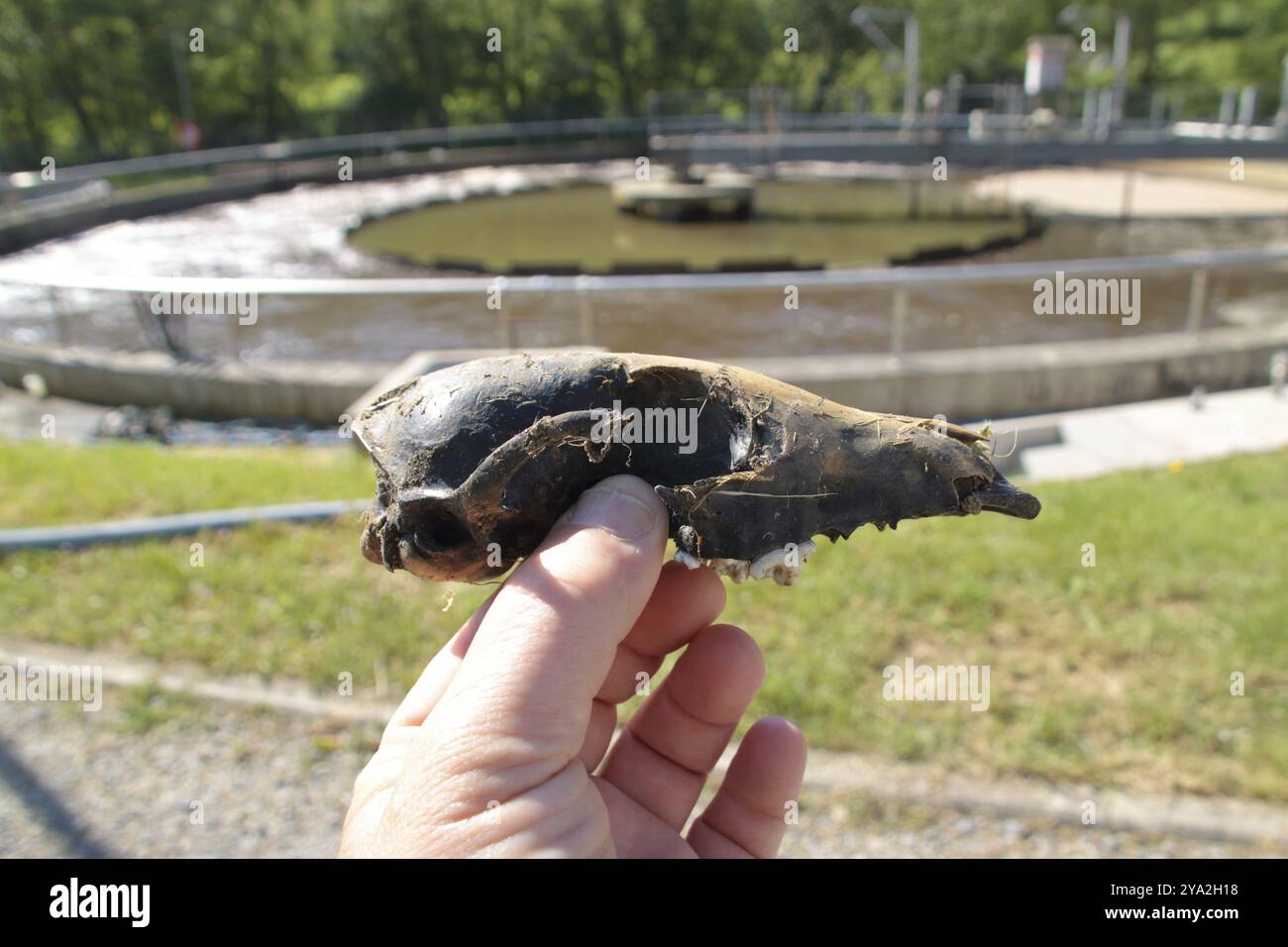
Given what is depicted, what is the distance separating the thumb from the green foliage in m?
40.4

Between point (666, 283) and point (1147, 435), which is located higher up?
point (666, 283)

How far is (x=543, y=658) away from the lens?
1.93 meters

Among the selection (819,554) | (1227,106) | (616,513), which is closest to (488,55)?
(1227,106)

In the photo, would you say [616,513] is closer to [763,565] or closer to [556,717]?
[763,565]

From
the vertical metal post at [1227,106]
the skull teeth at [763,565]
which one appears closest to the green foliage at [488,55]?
the vertical metal post at [1227,106]

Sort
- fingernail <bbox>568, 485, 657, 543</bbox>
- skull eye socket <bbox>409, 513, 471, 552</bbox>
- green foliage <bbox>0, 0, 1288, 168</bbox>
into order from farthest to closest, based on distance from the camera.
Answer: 1. green foliage <bbox>0, 0, 1288, 168</bbox>
2. skull eye socket <bbox>409, 513, 471, 552</bbox>
3. fingernail <bbox>568, 485, 657, 543</bbox>

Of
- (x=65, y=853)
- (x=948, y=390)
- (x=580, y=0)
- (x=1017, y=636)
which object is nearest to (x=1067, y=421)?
(x=948, y=390)

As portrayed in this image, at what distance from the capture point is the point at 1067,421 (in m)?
7.89

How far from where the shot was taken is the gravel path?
3.77 meters

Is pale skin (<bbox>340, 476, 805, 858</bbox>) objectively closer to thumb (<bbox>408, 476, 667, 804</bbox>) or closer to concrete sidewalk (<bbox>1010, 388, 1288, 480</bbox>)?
thumb (<bbox>408, 476, 667, 804</bbox>)

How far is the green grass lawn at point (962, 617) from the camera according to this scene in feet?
13.8

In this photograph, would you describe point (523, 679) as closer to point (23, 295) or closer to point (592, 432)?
point (592, 432)

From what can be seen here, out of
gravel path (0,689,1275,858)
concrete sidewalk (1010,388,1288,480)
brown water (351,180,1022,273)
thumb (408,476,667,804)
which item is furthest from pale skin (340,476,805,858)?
brown water (351,180,1022,273)

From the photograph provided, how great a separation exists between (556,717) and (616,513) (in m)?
0.50
